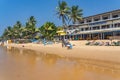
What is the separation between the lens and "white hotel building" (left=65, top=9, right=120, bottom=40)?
47578 millimetres

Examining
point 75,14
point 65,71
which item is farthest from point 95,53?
point 75,14

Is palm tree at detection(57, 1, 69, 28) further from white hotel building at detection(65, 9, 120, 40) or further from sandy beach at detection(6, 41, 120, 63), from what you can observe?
sandy beach at detection(6, 41, 120, 63)

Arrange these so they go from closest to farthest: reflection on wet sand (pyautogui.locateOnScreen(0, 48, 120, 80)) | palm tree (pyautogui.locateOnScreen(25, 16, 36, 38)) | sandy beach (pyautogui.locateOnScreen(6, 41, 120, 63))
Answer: reflection on wet sand (pyautogui.locateOnScreen(0, 48, 120, 80))
sandy beach (pyautogui.locateOnScreen(6, 41, 120, 63))
palm tree (pyautogui.locateOnScreen(25, 16, 36, 38))

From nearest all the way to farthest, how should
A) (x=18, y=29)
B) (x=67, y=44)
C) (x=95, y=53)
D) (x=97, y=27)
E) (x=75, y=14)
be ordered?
(x=95, y=53) < (x=67, y=44) < (x=97, y=27) < (x=75, y=14) < (x=18, y=29)

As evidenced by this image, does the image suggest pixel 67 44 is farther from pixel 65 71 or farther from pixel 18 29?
pixel 18 29

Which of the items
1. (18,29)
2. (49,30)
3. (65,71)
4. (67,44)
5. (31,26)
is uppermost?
(31,26)

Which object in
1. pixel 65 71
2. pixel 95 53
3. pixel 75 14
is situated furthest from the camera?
pixel 75 14

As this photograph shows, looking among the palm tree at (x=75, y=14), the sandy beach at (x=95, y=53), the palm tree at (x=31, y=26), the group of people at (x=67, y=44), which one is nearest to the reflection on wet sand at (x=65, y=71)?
the sandy beach at (x=95, y=53)

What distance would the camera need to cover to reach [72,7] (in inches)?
2413

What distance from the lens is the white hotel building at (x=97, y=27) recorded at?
47.6m

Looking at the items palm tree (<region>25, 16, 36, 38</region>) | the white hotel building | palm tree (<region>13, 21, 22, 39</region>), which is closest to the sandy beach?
the white hotel building

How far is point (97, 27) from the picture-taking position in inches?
2119

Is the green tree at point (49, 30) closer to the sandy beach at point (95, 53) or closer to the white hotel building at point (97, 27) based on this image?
the white hotel building at point (97, 27)

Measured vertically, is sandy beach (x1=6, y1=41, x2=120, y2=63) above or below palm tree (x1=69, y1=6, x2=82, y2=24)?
below
